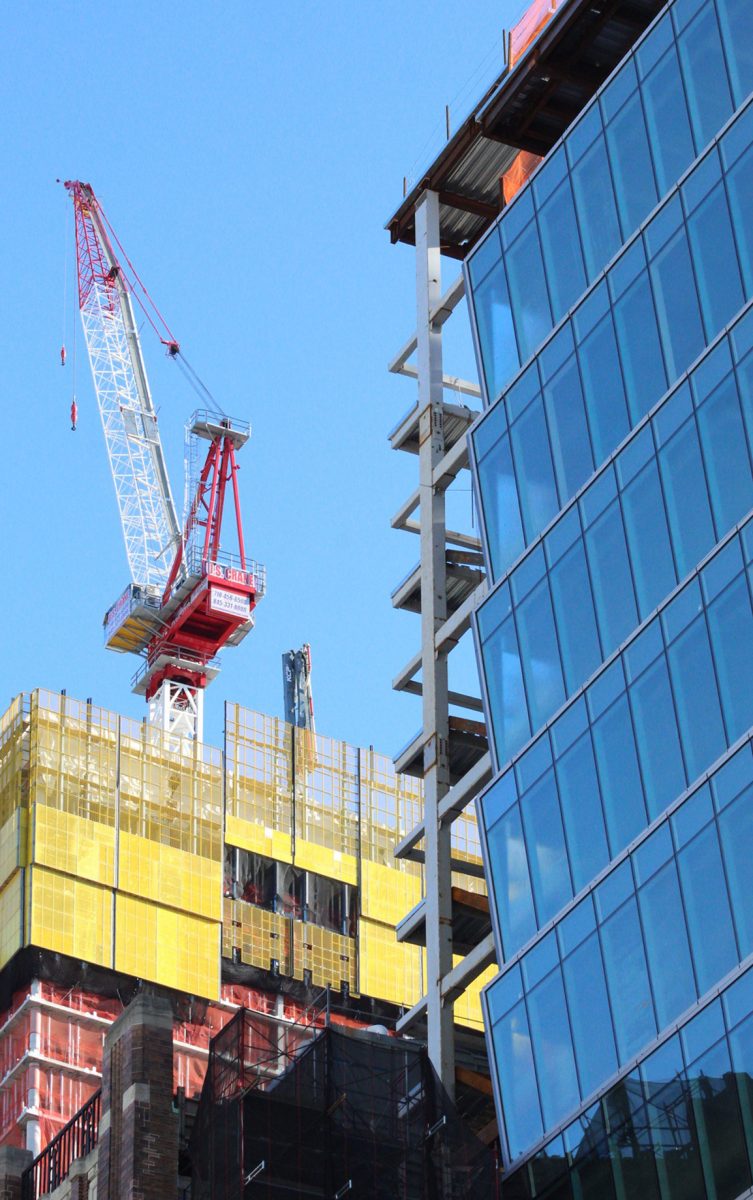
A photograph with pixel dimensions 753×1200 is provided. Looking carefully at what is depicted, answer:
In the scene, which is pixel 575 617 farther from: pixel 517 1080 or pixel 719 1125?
pixel 719 1125

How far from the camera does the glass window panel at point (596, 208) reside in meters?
72.4

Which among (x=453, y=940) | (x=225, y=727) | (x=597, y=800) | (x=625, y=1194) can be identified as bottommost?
(x=625, y=1194)

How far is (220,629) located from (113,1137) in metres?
104

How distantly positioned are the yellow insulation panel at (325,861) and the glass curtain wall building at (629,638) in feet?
245

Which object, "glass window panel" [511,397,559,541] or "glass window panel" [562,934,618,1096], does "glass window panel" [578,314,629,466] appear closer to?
"glass window panel" [511,397,559,541]

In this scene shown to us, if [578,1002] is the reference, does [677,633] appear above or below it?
above

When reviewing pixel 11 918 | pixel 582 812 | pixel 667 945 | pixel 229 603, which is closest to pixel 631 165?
pixel 582 812

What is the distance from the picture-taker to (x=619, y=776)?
65.8m

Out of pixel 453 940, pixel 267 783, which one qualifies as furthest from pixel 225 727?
pixel 453 940

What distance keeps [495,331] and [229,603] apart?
9530 cm

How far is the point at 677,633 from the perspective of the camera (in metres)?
64.4

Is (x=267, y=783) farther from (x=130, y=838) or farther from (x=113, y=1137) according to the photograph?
(x=113, y=1137)

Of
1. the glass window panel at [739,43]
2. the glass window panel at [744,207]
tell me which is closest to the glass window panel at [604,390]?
the glass window panel at [744,207]

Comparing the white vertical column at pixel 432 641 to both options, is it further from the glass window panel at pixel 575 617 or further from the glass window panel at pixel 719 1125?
the glass window panel at pixel 719 1125
